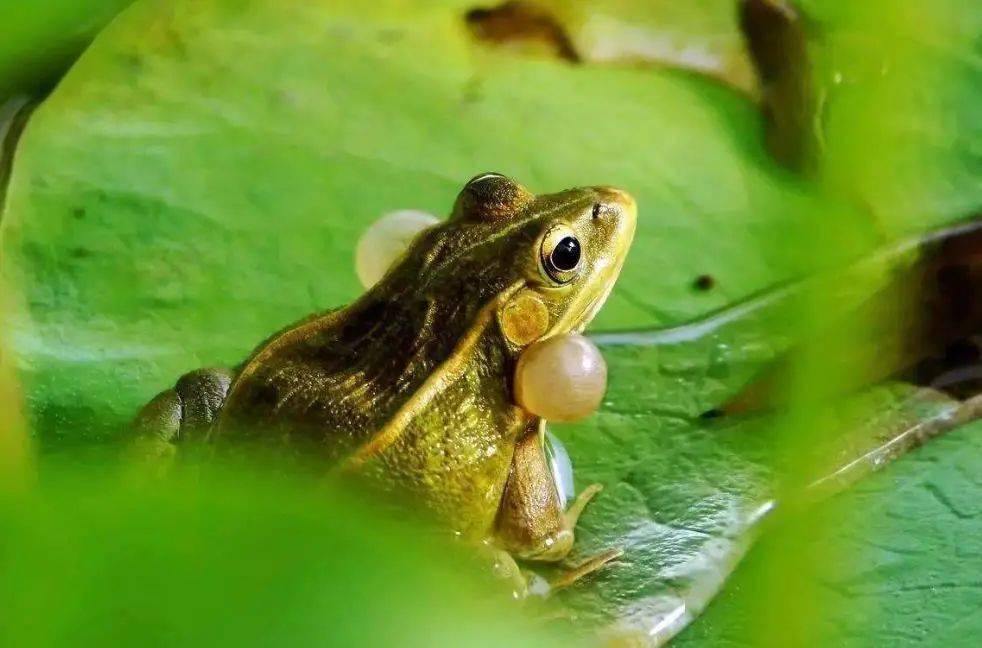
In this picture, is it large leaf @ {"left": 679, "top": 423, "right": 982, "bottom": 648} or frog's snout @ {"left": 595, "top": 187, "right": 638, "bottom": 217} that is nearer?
large leaf @ {"left": 679, "top": 423, "right": 982, "bottom": 648}

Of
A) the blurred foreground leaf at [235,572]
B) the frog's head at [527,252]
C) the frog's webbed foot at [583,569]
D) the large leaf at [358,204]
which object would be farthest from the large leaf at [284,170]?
the blurred foreground leaf at [235,572]

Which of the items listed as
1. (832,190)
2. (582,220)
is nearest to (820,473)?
(582,220)

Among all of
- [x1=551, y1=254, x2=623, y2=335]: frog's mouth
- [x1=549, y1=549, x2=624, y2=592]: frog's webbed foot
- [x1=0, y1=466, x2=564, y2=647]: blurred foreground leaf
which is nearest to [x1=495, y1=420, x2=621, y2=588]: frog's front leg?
[x1=549, y1=549, x2=624, y2=592]: frog's webbed foot

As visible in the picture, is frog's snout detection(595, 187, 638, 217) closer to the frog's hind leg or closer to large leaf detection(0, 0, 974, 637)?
large leaf detection(0, 0, 974, 637)

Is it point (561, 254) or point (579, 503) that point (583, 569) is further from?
point (561, 254)

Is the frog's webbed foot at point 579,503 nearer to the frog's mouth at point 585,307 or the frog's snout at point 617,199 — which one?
the frog's mouth at point 585,307

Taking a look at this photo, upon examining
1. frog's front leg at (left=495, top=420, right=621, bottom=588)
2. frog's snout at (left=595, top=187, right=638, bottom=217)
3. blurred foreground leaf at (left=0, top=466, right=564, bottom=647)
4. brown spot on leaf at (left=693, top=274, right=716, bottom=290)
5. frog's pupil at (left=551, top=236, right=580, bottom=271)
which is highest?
blurred foreground leaf at (left=0, top=466, right=564, bottom=647)

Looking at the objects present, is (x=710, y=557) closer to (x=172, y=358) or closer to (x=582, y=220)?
(x=582, y=220)
